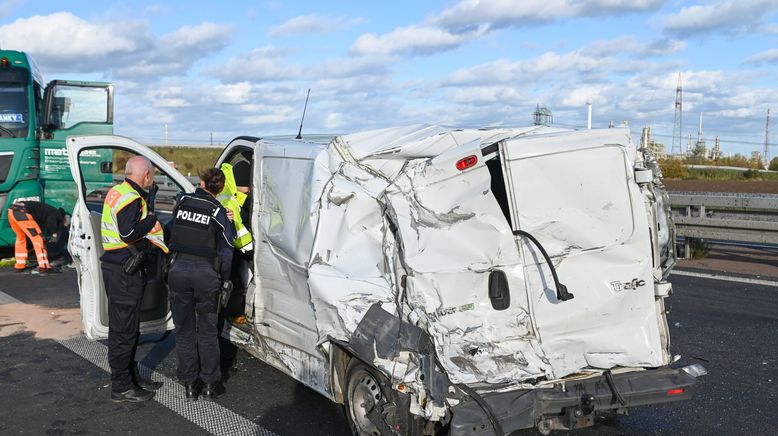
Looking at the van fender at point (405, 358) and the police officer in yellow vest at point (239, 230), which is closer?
the van fender at point (405, 358)

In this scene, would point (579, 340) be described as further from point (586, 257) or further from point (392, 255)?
point (392, 255)

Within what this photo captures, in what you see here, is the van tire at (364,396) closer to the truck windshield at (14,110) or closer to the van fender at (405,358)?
the van fender at (405,358)

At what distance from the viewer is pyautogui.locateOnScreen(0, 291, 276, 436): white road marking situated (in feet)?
16.8

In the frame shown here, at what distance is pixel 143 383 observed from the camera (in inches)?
238

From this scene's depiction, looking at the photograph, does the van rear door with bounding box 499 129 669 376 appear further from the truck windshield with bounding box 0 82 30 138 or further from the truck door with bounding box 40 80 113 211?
the truck windshield with bounding box 0 82 30 138

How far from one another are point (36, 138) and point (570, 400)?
1144cm

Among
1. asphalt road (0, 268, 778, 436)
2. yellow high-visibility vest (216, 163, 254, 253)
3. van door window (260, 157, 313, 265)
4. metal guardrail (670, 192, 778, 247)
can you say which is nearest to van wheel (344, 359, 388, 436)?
asphalt road (0, 268, 778, 436)

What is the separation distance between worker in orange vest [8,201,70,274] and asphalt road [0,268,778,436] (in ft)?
14.4

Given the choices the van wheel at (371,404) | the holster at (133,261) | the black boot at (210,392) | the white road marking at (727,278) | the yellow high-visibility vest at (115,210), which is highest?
the yellow high-visibility vest at (115,210)

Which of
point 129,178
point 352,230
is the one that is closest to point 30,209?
point 129,178

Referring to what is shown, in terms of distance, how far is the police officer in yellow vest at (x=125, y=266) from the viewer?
18.6ft

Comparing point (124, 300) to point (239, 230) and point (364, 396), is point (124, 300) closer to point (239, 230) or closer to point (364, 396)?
point (239, 230)

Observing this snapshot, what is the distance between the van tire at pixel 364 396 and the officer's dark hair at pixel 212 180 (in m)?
1.94

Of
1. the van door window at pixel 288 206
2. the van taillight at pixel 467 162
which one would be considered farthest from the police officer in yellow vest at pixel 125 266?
the van taillight at pixel 467 162
